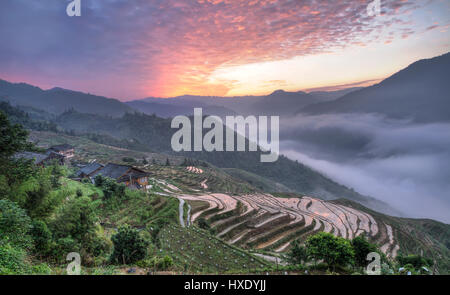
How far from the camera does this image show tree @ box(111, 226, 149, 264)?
961 cm

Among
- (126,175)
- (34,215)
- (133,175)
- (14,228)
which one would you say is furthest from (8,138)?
(133,175)

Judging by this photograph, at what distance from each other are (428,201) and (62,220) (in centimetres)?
28003

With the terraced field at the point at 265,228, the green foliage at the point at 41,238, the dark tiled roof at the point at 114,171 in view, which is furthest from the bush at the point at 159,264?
the dark tiled roof at the point at 114,171

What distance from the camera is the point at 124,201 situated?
2273cm

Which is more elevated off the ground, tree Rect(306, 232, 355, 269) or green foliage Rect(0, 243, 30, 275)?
green foliage Rect(0, 243, 30, 275)

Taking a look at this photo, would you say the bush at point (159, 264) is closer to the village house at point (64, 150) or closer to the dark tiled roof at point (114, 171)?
the dark tiled roof at point (114, 171)

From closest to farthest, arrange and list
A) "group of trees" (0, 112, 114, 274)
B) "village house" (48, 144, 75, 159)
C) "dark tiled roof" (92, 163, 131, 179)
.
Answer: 1. "group of trees" (0, 112, 114, 274)
2. "dark tiled roof" (92, 163, 131, 179)
3. "village house" (48, 144, 75, 159)

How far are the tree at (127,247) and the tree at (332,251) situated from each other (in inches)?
368

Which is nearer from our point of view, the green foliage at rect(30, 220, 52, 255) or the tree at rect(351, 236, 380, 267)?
the green foliage at rect(30, 220, 52, 255)

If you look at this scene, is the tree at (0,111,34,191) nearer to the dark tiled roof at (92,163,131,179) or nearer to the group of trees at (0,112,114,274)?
the group of trees at (0,112,114,274)

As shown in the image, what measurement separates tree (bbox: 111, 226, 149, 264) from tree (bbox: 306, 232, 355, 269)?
9.35 metres

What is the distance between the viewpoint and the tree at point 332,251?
10.8m

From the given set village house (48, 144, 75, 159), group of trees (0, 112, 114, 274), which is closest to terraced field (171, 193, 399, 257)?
group of trees (0, 112, 114, 274)
